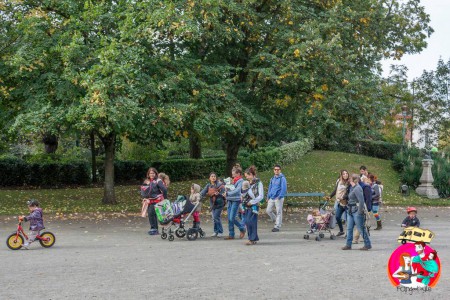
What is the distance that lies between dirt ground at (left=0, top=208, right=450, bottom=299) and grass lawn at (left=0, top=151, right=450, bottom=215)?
6.22 meters

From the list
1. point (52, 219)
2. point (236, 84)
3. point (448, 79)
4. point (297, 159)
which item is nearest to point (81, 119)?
point (52, 219)

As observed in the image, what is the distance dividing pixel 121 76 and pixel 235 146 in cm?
776

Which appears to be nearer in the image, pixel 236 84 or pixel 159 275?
pixel 159 275

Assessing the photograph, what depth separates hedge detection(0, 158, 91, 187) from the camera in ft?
101

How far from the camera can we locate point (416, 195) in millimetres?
29266

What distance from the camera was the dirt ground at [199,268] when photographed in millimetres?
8219

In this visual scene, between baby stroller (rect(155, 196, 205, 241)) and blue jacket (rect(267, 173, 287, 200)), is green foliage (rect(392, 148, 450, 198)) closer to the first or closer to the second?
blue jacket (rect(267, 173, 287, 200))

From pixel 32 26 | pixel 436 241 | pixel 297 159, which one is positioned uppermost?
pixel 32 26

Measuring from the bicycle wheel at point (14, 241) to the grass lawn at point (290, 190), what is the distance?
7702 mm

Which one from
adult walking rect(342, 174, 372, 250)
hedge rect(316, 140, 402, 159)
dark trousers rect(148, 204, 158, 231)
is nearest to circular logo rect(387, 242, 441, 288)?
adult walking rect(342, 174, 372, 250)

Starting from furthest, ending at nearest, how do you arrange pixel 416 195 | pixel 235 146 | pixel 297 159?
pixel 297 159 < pixel 416 195 < pixel 235 146

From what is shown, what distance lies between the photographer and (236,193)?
45.1ft

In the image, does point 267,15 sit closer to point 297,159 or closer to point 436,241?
point 436,241

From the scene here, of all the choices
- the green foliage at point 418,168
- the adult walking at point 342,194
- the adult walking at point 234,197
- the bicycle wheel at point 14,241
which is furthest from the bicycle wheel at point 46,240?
the green foliage at point 418,168
